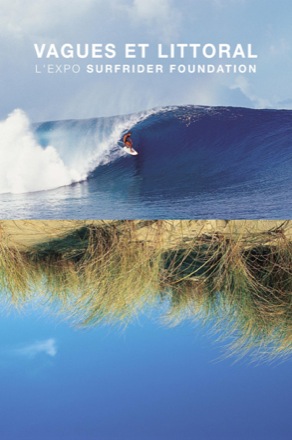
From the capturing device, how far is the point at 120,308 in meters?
4.01

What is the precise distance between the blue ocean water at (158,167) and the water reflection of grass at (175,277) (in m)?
5.63

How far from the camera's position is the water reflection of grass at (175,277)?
157 inches

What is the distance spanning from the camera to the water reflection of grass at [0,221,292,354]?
4.00 meters

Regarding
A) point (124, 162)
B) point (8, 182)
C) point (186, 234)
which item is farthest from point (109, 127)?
point (186, 234)

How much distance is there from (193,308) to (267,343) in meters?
0.53

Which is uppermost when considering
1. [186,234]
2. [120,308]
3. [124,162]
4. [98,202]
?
[124,162]

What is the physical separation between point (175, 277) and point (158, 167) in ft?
22.5

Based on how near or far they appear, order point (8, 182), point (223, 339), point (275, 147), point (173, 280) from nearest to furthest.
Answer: point (223, 339) → point (173, 280) → point (8, 182) → point (275, 147)

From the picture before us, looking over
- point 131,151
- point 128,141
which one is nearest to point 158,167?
point 131,151

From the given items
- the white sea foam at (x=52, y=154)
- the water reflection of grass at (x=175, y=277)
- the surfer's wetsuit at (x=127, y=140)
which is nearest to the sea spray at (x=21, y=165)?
the white sea foam at (x=52, y=154)

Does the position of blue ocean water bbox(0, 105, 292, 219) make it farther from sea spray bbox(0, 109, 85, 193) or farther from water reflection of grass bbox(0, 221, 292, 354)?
water reflection of grass bbox(0, 221, 292, 354)

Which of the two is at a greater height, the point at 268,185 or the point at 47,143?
the point at 47,143

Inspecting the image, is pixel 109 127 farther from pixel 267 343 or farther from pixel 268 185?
pixel 267 343

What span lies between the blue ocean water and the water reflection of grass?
563 centimetres
